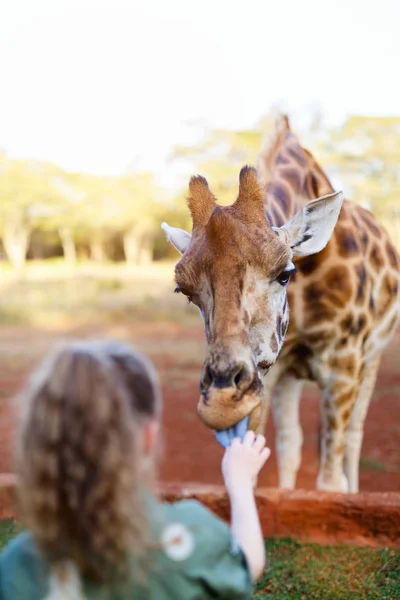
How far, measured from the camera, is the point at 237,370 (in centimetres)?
276

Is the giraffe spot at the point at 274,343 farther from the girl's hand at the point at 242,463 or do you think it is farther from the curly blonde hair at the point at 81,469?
the curly blonde hair at the point at 81,469

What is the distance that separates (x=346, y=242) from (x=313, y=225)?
93 centimetres

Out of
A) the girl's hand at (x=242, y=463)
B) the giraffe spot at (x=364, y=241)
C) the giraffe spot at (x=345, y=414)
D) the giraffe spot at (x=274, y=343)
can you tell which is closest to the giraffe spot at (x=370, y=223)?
the giraffe spot at (x=364, y=241)

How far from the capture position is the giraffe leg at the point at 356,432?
18.0 feet

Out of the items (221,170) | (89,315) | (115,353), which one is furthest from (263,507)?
(221,170)

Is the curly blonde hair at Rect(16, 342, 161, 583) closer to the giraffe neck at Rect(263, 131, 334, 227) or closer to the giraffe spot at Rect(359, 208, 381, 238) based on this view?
the giraffe neck at Rect(263, 131, 334, 227)

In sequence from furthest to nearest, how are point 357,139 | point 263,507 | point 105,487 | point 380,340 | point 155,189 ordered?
point 155,189 → point 357,139 → point 380,340 → point 263,507 → point 105,487

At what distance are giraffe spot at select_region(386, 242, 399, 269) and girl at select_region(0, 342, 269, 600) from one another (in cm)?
406

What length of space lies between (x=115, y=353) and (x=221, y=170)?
3035 cm

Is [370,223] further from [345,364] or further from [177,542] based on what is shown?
[177,542]

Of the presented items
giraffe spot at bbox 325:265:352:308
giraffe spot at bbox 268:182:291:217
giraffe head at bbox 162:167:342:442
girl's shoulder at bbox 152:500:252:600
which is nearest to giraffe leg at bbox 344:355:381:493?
giraffe spot at bbox 325:265:352:308

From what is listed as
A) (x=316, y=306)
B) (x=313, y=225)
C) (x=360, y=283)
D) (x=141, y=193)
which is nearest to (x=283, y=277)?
(x=313, y=225)

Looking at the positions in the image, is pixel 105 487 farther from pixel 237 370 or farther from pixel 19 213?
pixel 19 213

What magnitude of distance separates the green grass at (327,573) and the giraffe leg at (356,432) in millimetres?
1452
